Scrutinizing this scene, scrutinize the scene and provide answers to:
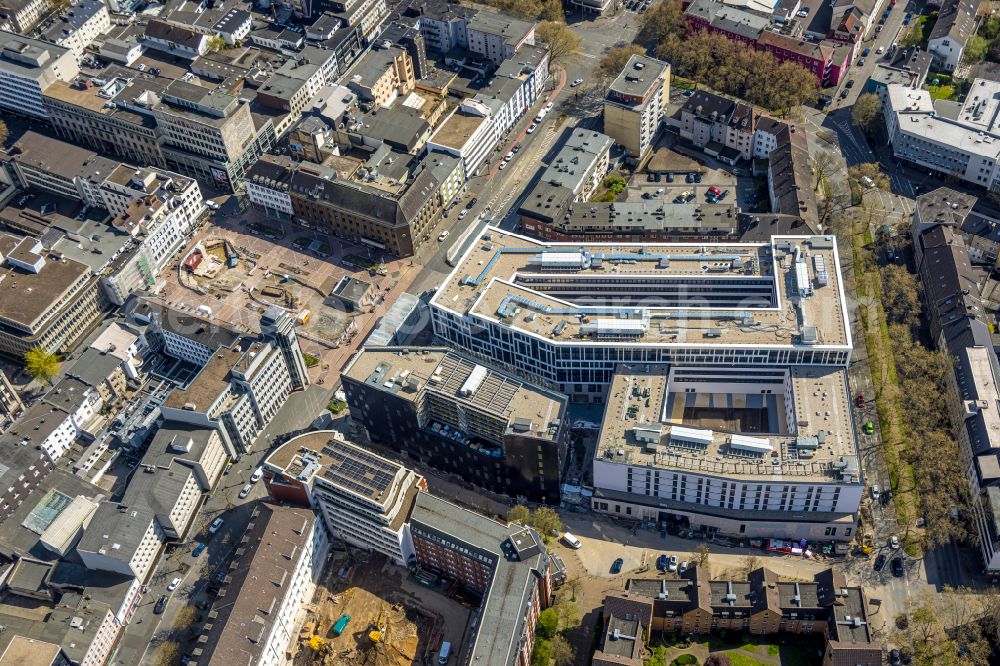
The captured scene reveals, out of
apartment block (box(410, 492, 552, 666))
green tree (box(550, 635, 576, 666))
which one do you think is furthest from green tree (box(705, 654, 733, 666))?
apartment block (box(410, 492, 552, 666))

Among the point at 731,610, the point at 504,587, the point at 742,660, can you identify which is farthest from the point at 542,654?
the point at 742,660

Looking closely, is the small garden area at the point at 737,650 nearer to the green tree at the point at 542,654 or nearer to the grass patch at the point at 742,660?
the grass patch at the point at 742,660

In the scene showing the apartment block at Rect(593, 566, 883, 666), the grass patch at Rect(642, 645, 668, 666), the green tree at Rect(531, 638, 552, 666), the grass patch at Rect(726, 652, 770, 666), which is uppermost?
the apartment block at Rect(593, 566, 883, 666)

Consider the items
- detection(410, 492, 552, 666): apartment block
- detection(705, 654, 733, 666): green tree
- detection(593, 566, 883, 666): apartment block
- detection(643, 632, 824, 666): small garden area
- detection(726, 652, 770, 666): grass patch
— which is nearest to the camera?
detection(410, 492, 552, 666): apartment block

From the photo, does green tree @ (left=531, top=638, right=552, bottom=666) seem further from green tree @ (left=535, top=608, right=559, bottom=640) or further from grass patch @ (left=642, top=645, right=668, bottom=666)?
grass patch @ (left=642, top=645, right=668, bottom=666)

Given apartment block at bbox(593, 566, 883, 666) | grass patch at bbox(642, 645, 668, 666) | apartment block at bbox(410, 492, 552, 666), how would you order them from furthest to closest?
1. grass patch at bbox(642, 645, 668, 666)
2. apartment block at bbox(593, 566, 883, 666)
3. apartment block at bbox(410, 492, 552, 666)

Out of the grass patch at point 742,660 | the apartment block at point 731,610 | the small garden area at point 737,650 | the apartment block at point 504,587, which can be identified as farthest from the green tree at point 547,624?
the grass patch at point 742,660

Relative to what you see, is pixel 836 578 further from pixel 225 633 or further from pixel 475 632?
pixel 225 633

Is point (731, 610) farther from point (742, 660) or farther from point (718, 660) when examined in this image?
point (742, 660)
